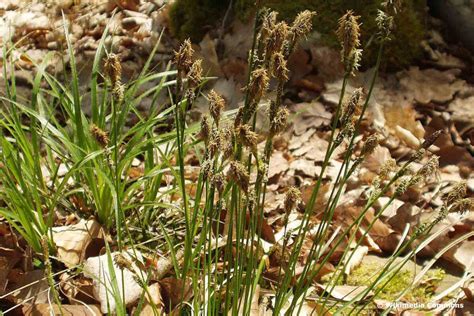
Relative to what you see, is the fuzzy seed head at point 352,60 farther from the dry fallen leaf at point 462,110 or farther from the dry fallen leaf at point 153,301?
the dry fallen leaf at point 462,110

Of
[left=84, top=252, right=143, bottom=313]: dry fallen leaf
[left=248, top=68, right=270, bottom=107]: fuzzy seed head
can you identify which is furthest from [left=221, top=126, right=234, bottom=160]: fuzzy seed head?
[left=84, top=252, right=143, bottom=313]: dry fallen leaf

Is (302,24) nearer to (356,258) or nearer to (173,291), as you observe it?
(173,291)

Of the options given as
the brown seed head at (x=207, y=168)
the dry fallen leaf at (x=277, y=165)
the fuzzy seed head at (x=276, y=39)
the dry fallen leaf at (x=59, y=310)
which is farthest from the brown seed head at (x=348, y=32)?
the dry fallen leaf at (x=277, y=165)

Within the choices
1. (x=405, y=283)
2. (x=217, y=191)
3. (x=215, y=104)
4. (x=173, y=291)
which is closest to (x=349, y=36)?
(x=215, y=104)

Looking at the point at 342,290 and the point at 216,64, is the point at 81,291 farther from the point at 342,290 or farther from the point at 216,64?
the point at 216,64

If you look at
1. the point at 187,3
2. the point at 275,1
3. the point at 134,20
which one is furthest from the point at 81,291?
the point at 134,20

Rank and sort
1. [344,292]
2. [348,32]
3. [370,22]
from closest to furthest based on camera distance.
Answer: [348,32], [344,292], [370,22]

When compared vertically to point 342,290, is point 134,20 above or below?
above

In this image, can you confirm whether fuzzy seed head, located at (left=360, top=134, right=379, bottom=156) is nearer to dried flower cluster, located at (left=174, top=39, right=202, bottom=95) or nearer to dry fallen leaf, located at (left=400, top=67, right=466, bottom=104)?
dried flower cluster, located at (left=174, top=39, right=202, bottom=95)

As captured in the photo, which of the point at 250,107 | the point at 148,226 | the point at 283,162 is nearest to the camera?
the point at 250,107

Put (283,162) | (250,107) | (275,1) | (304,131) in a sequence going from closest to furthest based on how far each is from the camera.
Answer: (250,107)
(283,162)
(304,131)
(275,1)

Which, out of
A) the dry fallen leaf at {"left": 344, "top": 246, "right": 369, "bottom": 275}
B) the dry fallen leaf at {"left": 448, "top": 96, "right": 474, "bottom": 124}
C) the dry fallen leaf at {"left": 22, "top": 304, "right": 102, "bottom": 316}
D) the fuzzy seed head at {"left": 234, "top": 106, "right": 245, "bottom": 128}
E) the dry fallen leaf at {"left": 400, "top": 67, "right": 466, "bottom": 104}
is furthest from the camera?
the dry fallen leaf at {"left": 400, "top": 67, "right": 466, "bottom": 104}
